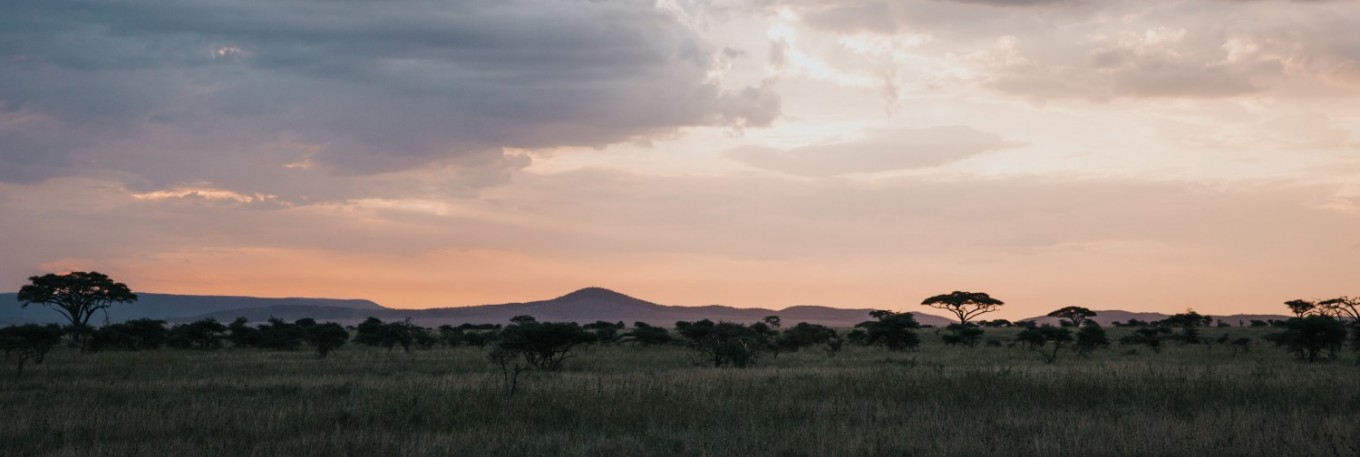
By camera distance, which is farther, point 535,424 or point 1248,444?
point 535,424

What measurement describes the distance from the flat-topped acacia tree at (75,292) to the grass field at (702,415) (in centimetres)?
4904

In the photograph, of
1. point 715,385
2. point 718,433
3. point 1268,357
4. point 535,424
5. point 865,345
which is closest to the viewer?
point 718,433

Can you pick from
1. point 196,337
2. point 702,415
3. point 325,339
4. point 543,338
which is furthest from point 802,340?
point 196,337

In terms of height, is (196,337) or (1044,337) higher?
(1044,337)

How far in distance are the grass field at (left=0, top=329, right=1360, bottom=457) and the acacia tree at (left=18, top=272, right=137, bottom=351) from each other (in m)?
49.1

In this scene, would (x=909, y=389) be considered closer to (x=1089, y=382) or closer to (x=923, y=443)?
(x=1089, y=382)

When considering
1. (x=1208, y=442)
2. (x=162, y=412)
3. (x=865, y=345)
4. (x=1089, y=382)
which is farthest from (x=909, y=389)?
(x=865, y=345)

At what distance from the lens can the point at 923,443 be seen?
Answer: 1169 cm

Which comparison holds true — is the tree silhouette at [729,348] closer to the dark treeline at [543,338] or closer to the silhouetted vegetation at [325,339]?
the dark treeline at [543,338]

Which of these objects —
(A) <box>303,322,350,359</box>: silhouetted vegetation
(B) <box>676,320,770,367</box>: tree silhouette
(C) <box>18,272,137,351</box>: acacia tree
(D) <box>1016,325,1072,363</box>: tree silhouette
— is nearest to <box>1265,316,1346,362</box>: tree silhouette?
(D) <box>1016,325,1072,363</box>: tree silhouette

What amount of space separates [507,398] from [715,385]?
500cm

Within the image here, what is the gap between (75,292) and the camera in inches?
2569

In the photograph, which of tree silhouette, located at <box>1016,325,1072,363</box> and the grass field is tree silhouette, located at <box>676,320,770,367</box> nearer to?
the grass field

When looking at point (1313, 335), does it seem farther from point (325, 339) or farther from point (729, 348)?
point (325, 339)
